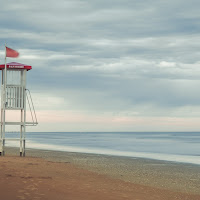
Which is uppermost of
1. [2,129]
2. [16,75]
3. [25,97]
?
[16,75]

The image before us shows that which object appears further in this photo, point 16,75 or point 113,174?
point 16,75

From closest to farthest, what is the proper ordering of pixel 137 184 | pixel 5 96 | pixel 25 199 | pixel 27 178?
pixel 25 199, pixel 27 178, pixel 137 184, pixel 5 96

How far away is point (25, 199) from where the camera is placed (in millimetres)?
12023

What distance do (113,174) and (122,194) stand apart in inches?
288

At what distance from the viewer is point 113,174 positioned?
21.7 m

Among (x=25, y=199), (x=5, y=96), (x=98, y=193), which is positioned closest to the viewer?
(x=25, y=199)

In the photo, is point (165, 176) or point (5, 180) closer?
point (5, 180)

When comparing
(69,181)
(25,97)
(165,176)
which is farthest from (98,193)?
(25,97)

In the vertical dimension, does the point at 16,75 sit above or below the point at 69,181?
above

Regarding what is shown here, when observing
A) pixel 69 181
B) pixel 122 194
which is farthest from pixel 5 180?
pixel 122 194

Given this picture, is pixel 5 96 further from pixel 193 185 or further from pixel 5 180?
pixel 193 185

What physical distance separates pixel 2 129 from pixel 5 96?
2.60 meters

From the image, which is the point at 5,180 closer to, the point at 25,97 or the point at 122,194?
the point at 122,194

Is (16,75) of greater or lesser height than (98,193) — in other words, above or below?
above
